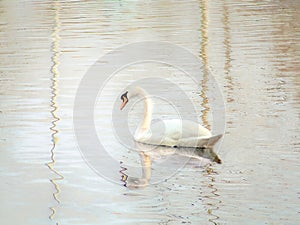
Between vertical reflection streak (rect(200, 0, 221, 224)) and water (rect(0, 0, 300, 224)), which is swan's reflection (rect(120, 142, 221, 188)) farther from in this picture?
vertical reflection streak (rect(200, 0, 221, 224))

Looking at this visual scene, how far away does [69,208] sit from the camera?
8.48 metres

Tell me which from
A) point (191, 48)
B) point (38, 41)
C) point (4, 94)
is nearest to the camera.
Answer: point (4, 94)

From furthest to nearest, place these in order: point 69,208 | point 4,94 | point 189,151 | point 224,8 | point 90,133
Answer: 1. point 224,8
2. point 4,94
3. point 90,133
4. point 189,151
5. point 69,208

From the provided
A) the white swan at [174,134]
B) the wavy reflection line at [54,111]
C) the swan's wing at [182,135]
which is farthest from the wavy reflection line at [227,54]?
the swan's wing at [182,135]

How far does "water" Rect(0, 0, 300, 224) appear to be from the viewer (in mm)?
8328

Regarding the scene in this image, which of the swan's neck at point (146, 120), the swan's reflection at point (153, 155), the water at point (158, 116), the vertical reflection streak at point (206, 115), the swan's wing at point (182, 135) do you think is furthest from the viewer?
the swan's neck at point (146, 120)

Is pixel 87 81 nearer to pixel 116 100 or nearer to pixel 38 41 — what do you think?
pixel 116 100

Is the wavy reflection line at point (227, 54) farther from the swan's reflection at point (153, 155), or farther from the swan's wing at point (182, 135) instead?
the swan's reflection at point (153, 155)

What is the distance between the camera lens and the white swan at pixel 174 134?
1049 cm

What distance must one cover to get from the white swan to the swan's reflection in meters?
0.06

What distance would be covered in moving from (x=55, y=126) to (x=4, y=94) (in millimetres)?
2825

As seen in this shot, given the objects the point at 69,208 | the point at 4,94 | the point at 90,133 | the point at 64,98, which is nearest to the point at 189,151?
the point at 90,133

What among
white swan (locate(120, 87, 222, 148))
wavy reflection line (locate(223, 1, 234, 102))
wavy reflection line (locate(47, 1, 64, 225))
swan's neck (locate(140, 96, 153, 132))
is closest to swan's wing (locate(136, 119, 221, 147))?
white swan (locate(120, 87, 222, 148))

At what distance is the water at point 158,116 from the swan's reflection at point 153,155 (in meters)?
0.06
